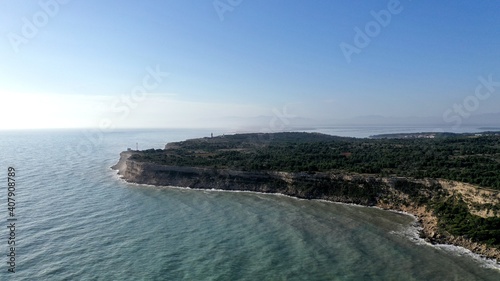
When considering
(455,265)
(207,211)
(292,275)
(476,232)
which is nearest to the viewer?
(292,275)

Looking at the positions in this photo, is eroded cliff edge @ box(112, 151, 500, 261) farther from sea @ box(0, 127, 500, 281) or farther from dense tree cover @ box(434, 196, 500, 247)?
sea @ box(0, 127, 500, 281)

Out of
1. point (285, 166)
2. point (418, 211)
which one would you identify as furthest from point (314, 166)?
point (418, 211)

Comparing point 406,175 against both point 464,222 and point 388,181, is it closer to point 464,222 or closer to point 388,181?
point 388,181

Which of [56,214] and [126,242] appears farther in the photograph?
[56,214]

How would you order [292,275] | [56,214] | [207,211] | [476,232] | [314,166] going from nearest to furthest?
[292,275]
[476,232]
[56,214]
[207,211]
[314,166]

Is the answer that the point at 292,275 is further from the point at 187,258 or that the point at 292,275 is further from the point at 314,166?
the point at 314,166

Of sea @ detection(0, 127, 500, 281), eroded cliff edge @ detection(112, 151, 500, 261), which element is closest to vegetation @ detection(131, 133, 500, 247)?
eroded cliff edge @ detection(112, 151, 500, 261)

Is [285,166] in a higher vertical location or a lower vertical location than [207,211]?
higher
